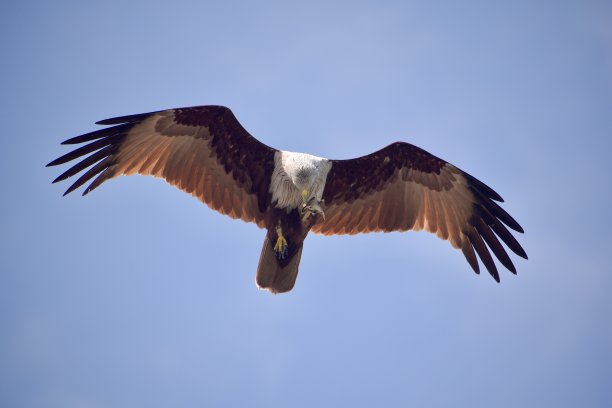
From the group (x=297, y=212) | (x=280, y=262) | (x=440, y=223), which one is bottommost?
(x=280, y=262)

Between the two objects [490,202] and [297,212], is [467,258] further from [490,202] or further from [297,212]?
[297,212]

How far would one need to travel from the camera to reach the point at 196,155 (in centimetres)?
1009

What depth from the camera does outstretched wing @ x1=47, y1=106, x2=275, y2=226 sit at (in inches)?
387

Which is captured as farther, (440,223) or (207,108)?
(440,223)

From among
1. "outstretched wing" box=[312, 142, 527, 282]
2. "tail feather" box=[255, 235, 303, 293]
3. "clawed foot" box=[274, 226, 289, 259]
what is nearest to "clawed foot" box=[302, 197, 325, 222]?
"clawed foot" box=[274, 226, 289, 259]

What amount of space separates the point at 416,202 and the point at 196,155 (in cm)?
349

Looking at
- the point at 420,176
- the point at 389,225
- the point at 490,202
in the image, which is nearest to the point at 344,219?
the point at 389,225

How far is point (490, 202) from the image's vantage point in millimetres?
10562

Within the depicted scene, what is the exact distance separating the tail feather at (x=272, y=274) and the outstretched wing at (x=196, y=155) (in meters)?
0.67

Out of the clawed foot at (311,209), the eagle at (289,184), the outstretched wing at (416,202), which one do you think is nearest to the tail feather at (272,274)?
the eagle at (289,184)

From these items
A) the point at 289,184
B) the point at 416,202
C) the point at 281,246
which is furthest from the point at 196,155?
the point at 416,202

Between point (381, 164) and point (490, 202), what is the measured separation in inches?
72.3

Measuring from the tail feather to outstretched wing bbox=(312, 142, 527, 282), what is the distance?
1.00 metres

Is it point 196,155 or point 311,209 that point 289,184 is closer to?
point 311,209
